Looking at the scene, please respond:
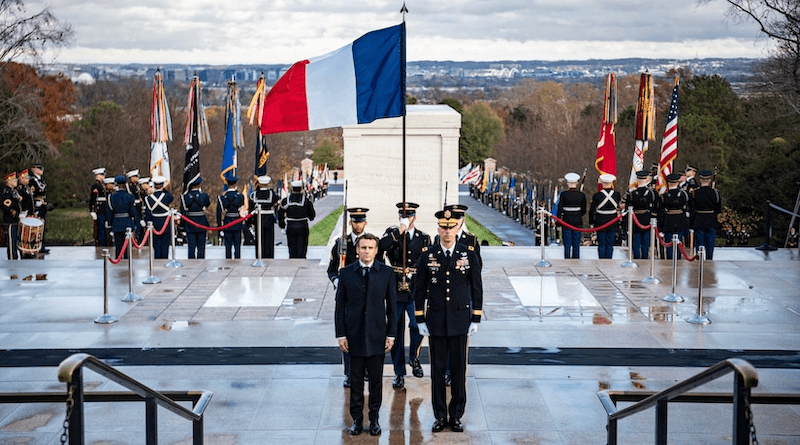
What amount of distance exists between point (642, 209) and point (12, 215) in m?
9.78

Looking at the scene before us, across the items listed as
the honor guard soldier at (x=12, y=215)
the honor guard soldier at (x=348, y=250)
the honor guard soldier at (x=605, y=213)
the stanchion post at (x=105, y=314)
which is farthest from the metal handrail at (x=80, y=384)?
the honor guard soldier at (x=12, y=215)

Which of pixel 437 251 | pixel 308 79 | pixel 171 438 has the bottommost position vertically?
pixel 171 438

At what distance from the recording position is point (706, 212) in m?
14.8

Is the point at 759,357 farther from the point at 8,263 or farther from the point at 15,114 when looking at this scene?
the point at 15,114

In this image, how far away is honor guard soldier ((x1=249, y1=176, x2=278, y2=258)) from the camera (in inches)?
603

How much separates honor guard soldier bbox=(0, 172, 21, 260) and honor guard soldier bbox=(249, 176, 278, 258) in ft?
12.2

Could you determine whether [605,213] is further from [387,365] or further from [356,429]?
[356,429]

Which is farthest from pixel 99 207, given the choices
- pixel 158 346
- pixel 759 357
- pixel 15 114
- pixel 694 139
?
pixel 694 139

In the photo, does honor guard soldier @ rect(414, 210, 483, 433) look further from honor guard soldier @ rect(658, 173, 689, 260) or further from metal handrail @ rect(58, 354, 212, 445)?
honor guard soldier @ rect(658, 173, 689, 260)

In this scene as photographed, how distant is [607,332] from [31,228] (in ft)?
31.5

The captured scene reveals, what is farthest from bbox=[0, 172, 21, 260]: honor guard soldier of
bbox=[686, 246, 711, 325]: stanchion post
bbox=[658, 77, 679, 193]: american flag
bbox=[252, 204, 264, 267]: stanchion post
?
bbox=[658, 77, 679, 193]: american flag

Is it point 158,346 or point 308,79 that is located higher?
point 308,79

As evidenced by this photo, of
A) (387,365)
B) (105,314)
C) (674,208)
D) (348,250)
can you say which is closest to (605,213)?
(674,208)

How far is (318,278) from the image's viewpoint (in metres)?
13.2
